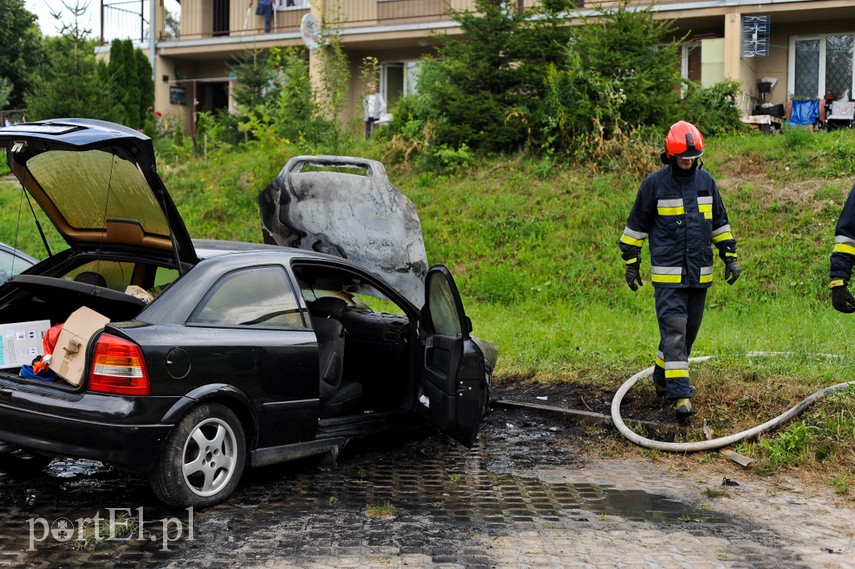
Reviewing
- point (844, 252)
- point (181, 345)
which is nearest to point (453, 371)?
point (181, 345)

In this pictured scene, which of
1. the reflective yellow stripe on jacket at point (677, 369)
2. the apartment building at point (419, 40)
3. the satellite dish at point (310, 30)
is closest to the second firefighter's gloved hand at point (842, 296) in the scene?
the reflective yellow stripe on jacket at point (677, 369)

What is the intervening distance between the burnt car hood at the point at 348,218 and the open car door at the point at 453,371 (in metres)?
3.73

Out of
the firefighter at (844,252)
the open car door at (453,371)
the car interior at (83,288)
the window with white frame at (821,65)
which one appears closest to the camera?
the car interior at (83,288)

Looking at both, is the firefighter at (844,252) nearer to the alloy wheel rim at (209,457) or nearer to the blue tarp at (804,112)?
the alloy wheel rim at (209,457)

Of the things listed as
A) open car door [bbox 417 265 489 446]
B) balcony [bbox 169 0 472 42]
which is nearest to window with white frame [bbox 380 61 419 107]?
balcony [bbox 169 0 472 42]

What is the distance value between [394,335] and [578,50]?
10300 millimetres

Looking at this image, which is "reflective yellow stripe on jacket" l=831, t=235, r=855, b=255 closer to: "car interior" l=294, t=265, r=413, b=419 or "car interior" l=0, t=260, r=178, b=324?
"car interior" l=294, t=265, r=413, b=419

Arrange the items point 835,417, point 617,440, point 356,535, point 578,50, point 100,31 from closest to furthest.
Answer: point 356,535 → point 835,417 → point 617,440 → point 578,50 → point 100,31

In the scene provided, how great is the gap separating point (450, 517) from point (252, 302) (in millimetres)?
1639

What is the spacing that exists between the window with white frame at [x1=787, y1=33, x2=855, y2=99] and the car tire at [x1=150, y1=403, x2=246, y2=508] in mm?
17849

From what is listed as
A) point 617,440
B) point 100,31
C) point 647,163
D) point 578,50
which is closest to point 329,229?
point 617,440

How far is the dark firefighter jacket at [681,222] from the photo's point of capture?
660cm

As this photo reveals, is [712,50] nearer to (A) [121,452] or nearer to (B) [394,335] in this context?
(B) [394,335]

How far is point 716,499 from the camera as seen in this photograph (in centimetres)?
530
